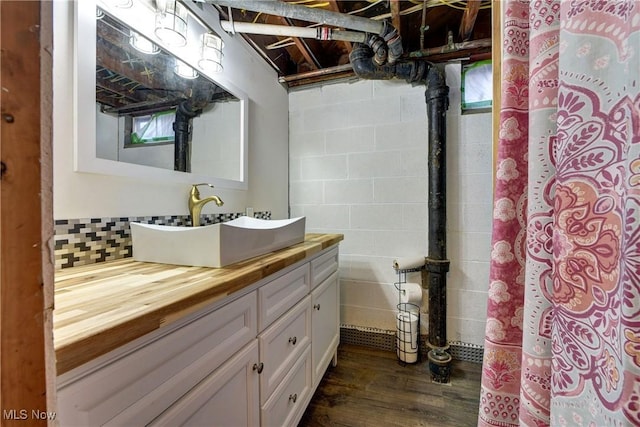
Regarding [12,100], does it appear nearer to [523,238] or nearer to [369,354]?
[523,238]

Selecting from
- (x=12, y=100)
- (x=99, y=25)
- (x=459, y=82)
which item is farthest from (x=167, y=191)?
(x=459, y=82)

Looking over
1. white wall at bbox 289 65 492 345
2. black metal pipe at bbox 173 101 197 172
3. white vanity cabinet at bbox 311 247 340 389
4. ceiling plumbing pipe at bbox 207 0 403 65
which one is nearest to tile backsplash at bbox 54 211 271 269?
black metal pipe at bbox 173 101 197 172

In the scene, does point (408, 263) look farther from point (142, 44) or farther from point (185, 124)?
point (142, 44)

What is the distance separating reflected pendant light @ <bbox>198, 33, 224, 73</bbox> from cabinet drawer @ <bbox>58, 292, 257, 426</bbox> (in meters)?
1.23

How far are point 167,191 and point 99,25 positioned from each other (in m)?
0.62

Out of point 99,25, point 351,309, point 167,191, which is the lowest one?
point 351,309

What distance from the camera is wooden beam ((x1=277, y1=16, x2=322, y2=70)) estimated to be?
65.3 inches

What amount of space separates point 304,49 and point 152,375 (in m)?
1.96

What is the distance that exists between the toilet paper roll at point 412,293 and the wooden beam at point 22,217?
177cm

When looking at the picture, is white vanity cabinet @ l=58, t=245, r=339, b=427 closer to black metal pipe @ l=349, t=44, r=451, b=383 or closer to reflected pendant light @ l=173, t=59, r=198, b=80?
black metal pipe @ l=349, t=44, r=451, b=383

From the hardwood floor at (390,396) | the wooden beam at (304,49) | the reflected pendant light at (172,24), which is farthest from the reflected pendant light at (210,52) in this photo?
the hardwood floor at (390,396)

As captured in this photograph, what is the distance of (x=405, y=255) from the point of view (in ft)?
6.36

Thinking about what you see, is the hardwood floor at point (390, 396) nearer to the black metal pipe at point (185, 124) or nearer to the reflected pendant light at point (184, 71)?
the black metal pipe at point (185, 124)

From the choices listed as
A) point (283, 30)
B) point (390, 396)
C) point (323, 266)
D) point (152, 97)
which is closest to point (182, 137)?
point (152, 97)
